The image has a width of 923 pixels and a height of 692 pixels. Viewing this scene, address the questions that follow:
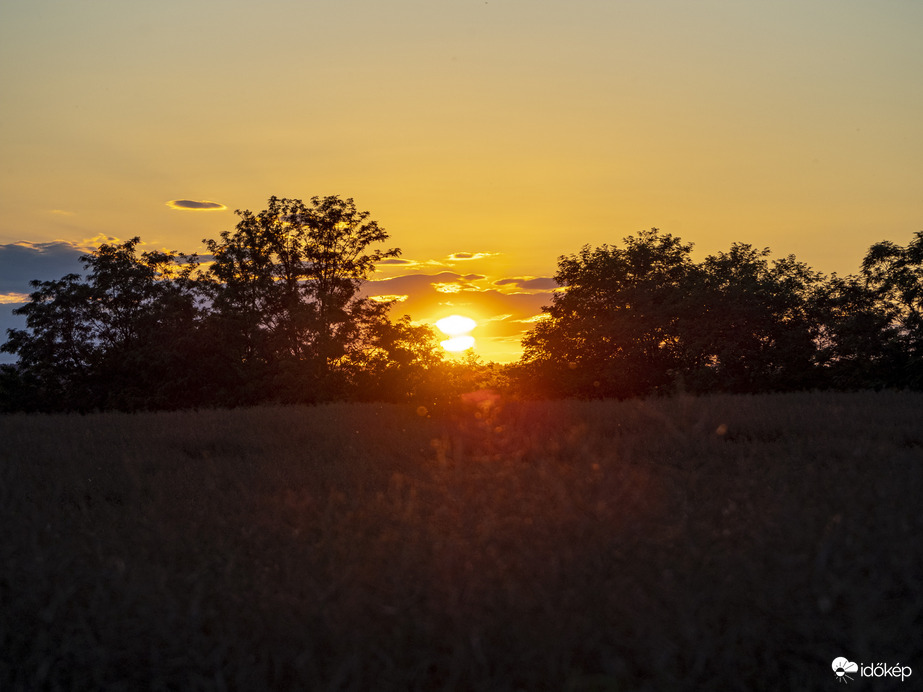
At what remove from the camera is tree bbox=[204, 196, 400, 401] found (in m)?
26.3

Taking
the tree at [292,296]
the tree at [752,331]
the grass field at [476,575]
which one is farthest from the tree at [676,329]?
the grass field at [476,575]

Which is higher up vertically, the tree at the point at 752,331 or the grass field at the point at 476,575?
the tree at the point at 752,331

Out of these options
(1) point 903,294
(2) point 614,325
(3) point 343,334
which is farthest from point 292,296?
(1) point 903,294

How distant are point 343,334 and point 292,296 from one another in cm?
340

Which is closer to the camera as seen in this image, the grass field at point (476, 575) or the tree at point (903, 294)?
the grass field at point (476, 575)

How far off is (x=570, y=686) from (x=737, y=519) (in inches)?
83.2

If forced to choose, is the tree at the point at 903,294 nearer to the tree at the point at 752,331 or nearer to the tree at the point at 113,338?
the tree at the point at 752,331

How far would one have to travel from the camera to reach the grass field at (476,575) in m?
3.03

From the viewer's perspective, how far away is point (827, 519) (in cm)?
437

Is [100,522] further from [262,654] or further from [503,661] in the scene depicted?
[503,661]

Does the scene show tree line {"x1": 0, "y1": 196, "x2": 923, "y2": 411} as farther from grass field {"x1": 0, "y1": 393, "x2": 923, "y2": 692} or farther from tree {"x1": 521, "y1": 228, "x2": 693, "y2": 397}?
grass field {"x1": 0, "y1": 393, "x2": 923, "y2": 692}

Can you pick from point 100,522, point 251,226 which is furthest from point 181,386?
point 100,522

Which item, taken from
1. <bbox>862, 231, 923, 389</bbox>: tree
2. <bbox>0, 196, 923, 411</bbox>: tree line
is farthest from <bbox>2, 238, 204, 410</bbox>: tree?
<bbox>862, 231, 923, 389</bbox>: tree

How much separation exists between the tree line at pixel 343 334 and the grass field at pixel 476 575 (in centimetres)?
1878
